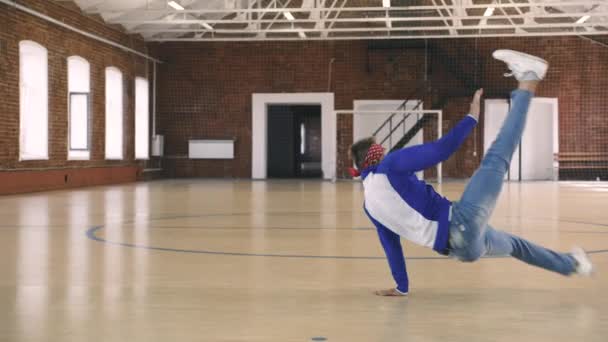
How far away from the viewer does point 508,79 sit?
2417 centimetres

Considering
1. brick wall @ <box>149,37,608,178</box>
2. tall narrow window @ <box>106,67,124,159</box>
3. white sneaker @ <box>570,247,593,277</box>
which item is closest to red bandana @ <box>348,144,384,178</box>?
white sneaker @ <box>570,247,593,277</box>

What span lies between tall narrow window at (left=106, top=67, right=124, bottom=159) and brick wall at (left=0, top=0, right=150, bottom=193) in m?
0.31

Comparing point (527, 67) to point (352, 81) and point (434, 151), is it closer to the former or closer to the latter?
point (434, 151)

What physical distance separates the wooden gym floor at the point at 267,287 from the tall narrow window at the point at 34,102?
7.98 m

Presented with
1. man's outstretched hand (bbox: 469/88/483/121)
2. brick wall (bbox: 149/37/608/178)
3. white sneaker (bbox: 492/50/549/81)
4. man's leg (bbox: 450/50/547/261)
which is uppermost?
brick wall (bbox: 149/37/608/178)

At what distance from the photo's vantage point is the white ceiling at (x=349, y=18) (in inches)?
759

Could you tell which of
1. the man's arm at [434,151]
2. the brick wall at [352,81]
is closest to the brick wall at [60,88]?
the brick wall at [352,81]

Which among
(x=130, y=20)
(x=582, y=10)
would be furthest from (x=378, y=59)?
(x=130, y=20)

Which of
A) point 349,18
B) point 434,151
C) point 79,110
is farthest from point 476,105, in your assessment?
point 349,18

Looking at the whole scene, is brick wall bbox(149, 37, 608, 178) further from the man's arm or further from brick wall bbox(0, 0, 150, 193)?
the man's arm

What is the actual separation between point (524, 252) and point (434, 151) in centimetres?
76

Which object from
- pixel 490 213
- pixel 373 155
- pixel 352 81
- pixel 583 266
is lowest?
pixel 583 266

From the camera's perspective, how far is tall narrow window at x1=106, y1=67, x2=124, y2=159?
21516 mm

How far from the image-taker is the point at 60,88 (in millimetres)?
17922
